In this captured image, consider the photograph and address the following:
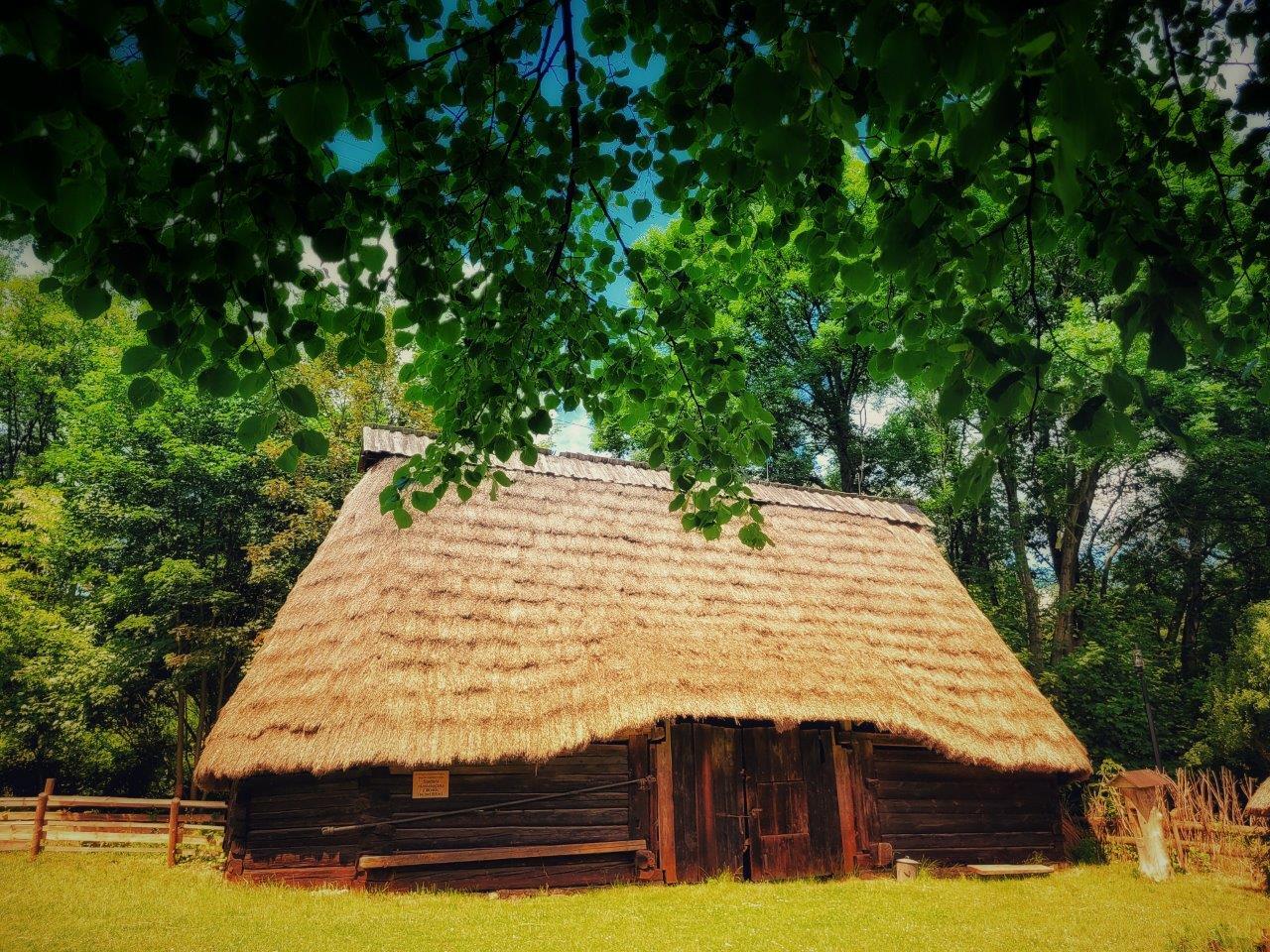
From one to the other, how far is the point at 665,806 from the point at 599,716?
188 centimetres

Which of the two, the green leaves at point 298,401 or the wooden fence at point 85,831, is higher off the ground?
the green leaves at point 298,401

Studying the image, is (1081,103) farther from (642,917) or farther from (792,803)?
(792,803)

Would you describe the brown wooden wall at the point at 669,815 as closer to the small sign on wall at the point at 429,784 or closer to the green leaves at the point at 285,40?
the small sign on wall at the point at 429,784

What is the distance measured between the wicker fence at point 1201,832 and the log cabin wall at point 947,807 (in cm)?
143

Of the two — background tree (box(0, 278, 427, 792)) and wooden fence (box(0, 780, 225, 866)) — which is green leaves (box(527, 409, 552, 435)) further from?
background tree (box(0, 278, 427, 792))

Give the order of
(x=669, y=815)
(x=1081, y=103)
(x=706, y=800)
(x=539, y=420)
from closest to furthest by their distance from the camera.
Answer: (x=1081, y=103), (x=539, y=420), (x=669, y=815), (x=706, y=800)

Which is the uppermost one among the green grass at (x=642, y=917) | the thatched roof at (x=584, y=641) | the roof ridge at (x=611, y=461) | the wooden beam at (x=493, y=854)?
the roof ridge at (x=611, y=461)

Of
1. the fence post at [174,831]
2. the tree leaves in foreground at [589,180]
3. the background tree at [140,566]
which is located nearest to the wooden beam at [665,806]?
the tree leaves in foreground at [589,180]

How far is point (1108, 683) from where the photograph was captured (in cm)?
1694

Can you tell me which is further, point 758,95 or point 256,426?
point 256,426

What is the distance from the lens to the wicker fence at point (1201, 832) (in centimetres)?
995

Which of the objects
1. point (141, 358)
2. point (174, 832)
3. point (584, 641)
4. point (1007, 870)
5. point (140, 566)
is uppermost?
point (140, 566)

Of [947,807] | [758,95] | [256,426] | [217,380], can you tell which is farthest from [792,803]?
[758,95]

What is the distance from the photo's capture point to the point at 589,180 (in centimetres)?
284
